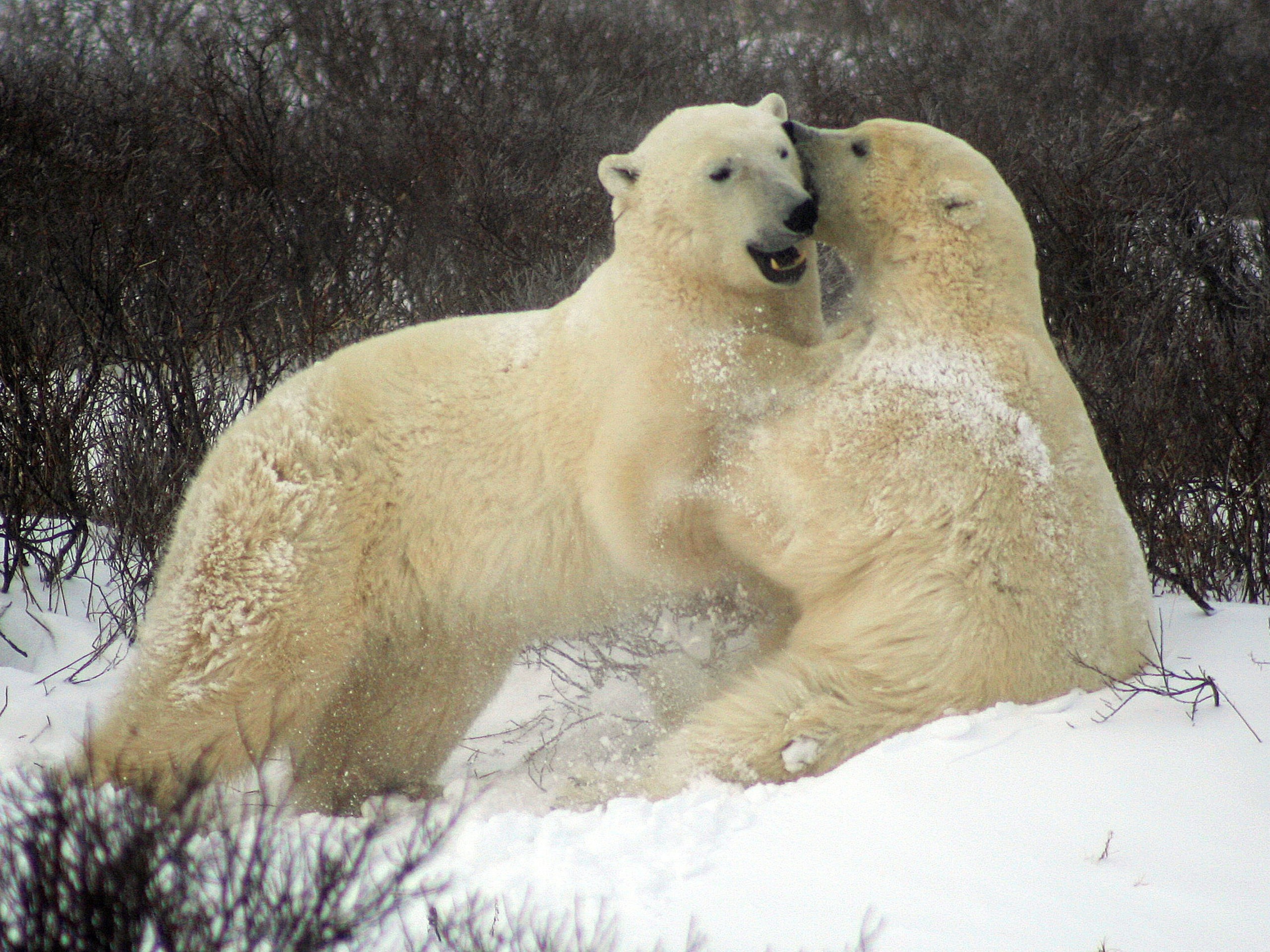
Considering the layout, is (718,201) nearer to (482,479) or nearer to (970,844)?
(482,479)

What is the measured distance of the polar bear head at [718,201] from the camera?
8.39 ft

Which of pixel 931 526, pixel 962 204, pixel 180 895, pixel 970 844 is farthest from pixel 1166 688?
pixel 180 895

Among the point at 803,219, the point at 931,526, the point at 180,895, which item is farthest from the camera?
the point at 803,219

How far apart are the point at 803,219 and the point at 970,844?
4.46 feet

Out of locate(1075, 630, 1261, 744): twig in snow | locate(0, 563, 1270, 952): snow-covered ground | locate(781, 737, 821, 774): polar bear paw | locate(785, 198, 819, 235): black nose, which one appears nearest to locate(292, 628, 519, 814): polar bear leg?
locate(0, 563, 1270, 952): snow-covered ground

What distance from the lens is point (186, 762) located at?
2.72 metres

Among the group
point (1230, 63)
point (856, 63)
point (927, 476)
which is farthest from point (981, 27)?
point (927, 476)

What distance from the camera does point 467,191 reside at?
7.18 meters

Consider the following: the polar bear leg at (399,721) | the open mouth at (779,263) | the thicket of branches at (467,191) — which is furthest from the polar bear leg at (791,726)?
the thicket of branches at (467,191)

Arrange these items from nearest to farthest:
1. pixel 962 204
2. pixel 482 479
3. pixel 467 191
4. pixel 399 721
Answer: pixel 962 204 → pixel 482 479 → pixel 399 721 → pixel 467 191

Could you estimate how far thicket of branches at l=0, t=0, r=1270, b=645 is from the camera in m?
4.30

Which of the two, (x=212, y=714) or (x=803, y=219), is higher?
(x=803, y=219)

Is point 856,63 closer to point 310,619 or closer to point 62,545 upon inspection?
point 62,545

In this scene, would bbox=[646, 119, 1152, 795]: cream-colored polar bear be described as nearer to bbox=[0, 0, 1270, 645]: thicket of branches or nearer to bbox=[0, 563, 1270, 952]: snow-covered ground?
bbox=[0, 563, 1270, 952]: snow-covered ground
